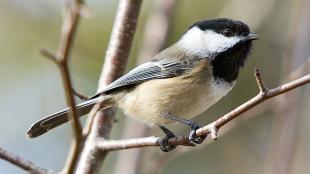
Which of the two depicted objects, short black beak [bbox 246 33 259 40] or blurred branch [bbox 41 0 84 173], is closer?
blurred branch [bbox 41 0 84 173]

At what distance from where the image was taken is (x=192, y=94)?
2.48 meters

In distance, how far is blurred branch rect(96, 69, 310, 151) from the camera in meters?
1.46

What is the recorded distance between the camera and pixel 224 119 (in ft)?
5.21

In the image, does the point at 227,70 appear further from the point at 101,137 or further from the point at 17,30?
the point at 17,30

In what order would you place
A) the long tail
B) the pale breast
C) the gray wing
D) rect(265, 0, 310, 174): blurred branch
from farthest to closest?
1. the gray wing
2. the pale breast
3. the long tail
4. rect(265, 0, 310, 174): blurred branch

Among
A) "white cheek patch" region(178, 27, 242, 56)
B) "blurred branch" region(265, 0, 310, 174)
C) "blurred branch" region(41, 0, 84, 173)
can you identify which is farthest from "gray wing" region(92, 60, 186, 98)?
"blurred branch" region(41, 0, 84, 173)

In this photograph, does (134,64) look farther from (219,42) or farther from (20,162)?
(20,162)

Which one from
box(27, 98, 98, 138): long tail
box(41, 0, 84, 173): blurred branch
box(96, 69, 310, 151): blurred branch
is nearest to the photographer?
box(41, 0, 84, 173): blurred branch

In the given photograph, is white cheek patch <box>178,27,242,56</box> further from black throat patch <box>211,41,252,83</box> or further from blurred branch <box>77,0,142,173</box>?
blurred branch <box>77,0,142,173</box>

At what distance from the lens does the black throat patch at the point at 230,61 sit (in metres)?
2.54

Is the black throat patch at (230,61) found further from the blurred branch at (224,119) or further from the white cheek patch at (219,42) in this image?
the blurred branch at (224,119)

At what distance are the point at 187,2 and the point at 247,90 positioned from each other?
3.01 feet

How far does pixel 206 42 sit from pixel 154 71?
31cm

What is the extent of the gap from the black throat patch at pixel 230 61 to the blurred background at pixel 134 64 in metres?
0.37
